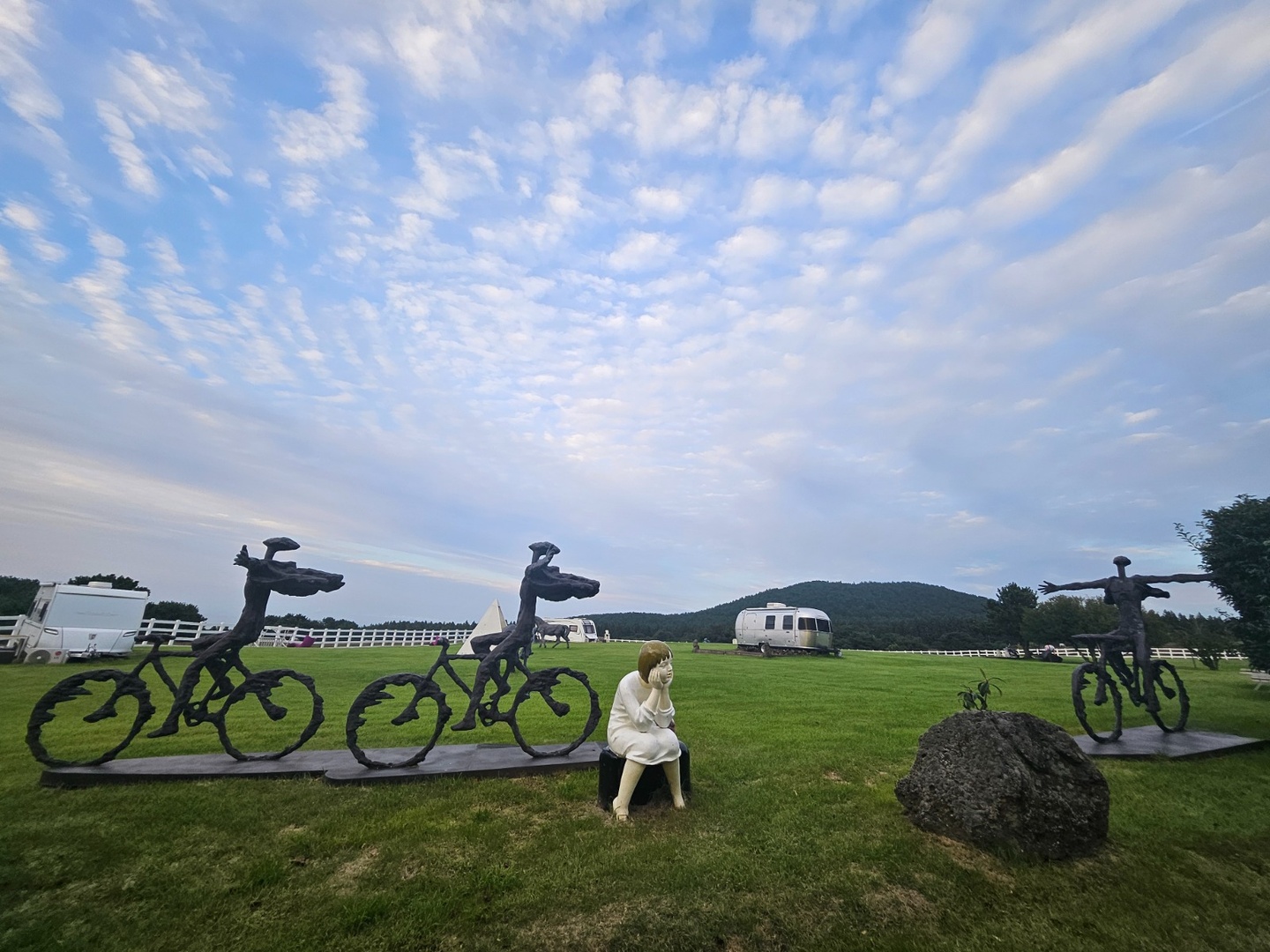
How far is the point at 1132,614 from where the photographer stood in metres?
7.75

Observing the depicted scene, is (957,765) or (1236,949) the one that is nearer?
(1236,949)

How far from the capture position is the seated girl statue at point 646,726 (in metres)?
4.92

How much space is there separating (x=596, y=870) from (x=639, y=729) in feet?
4.71

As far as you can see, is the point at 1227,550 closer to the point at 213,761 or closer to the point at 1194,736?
the point at 1194,736

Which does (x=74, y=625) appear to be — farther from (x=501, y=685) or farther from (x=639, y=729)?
(x=639, y=729)

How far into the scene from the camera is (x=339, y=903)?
337cm

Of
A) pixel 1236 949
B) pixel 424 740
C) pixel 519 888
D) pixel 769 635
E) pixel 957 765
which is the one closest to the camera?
pixel 1236 949

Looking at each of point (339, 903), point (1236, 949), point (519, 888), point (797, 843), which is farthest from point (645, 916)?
point (1236, 949)

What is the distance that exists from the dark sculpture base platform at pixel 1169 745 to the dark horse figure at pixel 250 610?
30.6ft

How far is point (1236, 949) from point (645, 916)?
3.48m

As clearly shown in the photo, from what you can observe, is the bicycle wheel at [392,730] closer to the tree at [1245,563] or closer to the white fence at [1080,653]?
the tree at [1245,563]

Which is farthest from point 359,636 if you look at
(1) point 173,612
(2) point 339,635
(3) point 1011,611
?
(3) point 1011,611

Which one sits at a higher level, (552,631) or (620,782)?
(552,631)

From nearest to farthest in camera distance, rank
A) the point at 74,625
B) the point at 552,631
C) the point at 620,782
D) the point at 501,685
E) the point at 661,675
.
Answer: the point at 620,782, the point at 661,675, the point at 501,685, the point at 74,625, the point at 552,631
